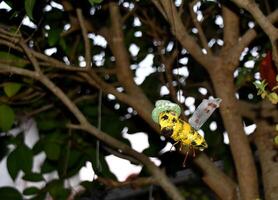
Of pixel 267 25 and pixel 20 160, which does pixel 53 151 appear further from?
pixel 267 25

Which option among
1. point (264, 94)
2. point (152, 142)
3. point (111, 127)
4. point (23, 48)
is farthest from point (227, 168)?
point (264, 94)

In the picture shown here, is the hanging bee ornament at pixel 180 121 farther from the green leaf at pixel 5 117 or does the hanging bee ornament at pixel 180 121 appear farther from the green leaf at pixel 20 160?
the green leaf at pixel 20 160

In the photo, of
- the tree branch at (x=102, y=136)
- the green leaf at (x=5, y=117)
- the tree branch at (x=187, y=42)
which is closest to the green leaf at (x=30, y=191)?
the green leaf at (x=5, y=117)

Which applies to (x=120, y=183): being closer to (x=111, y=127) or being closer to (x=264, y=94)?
(x=111, y=127)

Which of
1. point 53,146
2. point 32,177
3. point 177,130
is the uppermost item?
point 53,146

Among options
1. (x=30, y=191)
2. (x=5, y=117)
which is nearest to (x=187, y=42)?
(x=5, y=117)

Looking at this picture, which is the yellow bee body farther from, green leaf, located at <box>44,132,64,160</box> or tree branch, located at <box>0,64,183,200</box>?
green leaf, located at <box>44,132,64,160</box>

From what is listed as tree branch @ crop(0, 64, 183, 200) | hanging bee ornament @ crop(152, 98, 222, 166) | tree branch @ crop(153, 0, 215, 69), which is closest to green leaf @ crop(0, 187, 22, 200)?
tree branch @ crop(0, 64, 183, 200)
